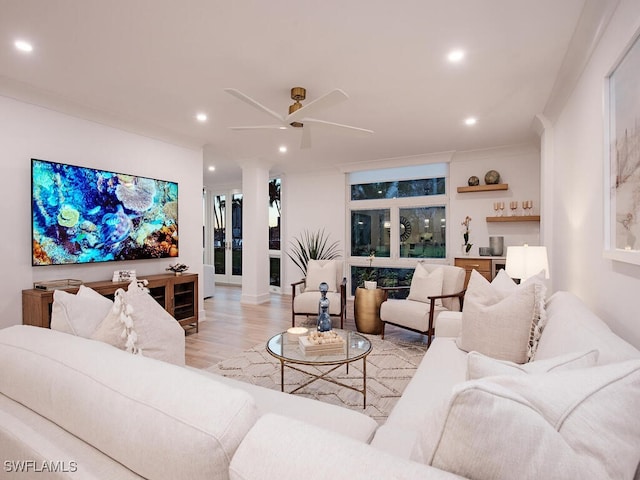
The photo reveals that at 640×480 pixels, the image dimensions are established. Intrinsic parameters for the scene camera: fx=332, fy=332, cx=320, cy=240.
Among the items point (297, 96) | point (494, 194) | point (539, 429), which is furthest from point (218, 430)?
point (494, 194)

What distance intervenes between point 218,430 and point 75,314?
3.56ft

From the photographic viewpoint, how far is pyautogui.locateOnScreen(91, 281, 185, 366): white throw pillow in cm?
139

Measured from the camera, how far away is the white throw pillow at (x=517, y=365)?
79cm

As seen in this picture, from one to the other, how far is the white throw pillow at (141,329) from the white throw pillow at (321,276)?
9.61ft

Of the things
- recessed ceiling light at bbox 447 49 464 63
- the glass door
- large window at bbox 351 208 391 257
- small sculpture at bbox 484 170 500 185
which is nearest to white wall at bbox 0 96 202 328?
large window at bbox 351 208 391 257

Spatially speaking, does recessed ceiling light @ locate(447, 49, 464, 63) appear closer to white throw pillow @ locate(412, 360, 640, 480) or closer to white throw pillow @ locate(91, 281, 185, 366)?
white throw pillow @ locate(412, 360, 640, 480)

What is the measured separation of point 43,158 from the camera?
124 inches

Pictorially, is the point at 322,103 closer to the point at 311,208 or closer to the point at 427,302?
the point at 427,302

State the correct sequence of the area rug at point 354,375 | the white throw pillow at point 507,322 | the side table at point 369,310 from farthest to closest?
the side table at point 369,310
the area rug at point 354,375
the white throw pillow at point 507,322

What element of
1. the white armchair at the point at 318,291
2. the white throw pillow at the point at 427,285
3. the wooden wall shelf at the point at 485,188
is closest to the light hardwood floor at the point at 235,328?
the white armchair at the point at 318,291

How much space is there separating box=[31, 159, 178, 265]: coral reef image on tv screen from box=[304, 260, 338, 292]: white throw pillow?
1.83 meters

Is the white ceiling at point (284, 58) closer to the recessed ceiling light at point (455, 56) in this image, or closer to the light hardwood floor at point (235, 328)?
the recessed ceiling light at point (455, 56)

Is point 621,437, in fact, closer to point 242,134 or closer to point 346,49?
point 346,49

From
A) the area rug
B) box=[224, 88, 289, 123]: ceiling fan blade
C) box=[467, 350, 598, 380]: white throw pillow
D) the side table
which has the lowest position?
the area rug
